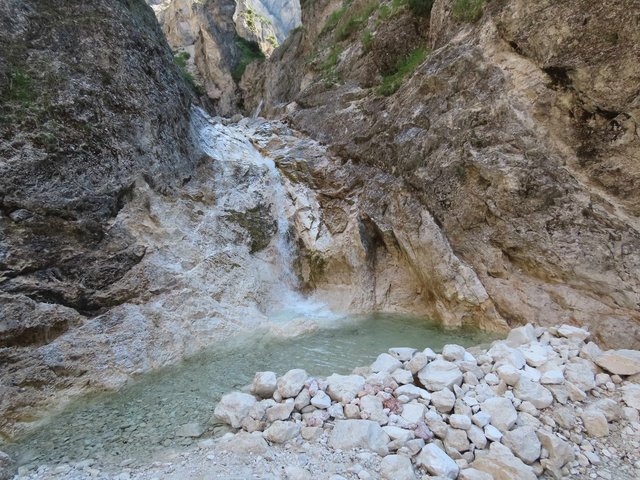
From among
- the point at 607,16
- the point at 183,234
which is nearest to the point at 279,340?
the point at 183,234

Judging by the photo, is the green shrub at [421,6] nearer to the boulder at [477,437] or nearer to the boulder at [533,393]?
the boulder at [533,393]

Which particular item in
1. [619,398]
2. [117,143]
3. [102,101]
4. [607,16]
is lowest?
[619,398]

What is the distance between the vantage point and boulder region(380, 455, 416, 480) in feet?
10.5

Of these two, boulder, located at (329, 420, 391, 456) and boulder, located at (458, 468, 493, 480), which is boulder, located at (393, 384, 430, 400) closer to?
boulder, located at (329, 420, 391, 456)

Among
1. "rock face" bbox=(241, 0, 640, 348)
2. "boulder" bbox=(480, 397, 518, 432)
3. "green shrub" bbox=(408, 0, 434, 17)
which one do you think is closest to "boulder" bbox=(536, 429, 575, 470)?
"boulder" bbox=(480, 397, 518, 432)

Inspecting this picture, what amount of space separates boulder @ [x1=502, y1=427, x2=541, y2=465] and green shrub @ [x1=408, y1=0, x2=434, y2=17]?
43.5ft

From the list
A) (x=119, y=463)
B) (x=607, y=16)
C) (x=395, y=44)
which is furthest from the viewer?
(x=395, y=44)

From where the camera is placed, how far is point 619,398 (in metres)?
4.29

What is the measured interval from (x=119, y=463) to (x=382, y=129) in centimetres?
950

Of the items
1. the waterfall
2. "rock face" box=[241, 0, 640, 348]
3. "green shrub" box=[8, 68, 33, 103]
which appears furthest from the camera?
the waterfall

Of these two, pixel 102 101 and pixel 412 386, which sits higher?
pixel 102 101

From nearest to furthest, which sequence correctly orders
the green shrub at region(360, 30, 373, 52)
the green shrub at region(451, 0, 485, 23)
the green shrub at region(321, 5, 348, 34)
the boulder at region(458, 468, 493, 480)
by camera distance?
the boulder at region(458, 468, 493, 480), the green shrub at region(451, 0, 485, 23), the green shrub at region(360, 30, 373, 52), the green shrub at region(321, 5, 348, 34)

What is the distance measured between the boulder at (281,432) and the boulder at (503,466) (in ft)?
5.92

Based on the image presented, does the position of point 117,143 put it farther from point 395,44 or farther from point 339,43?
point 339,43
